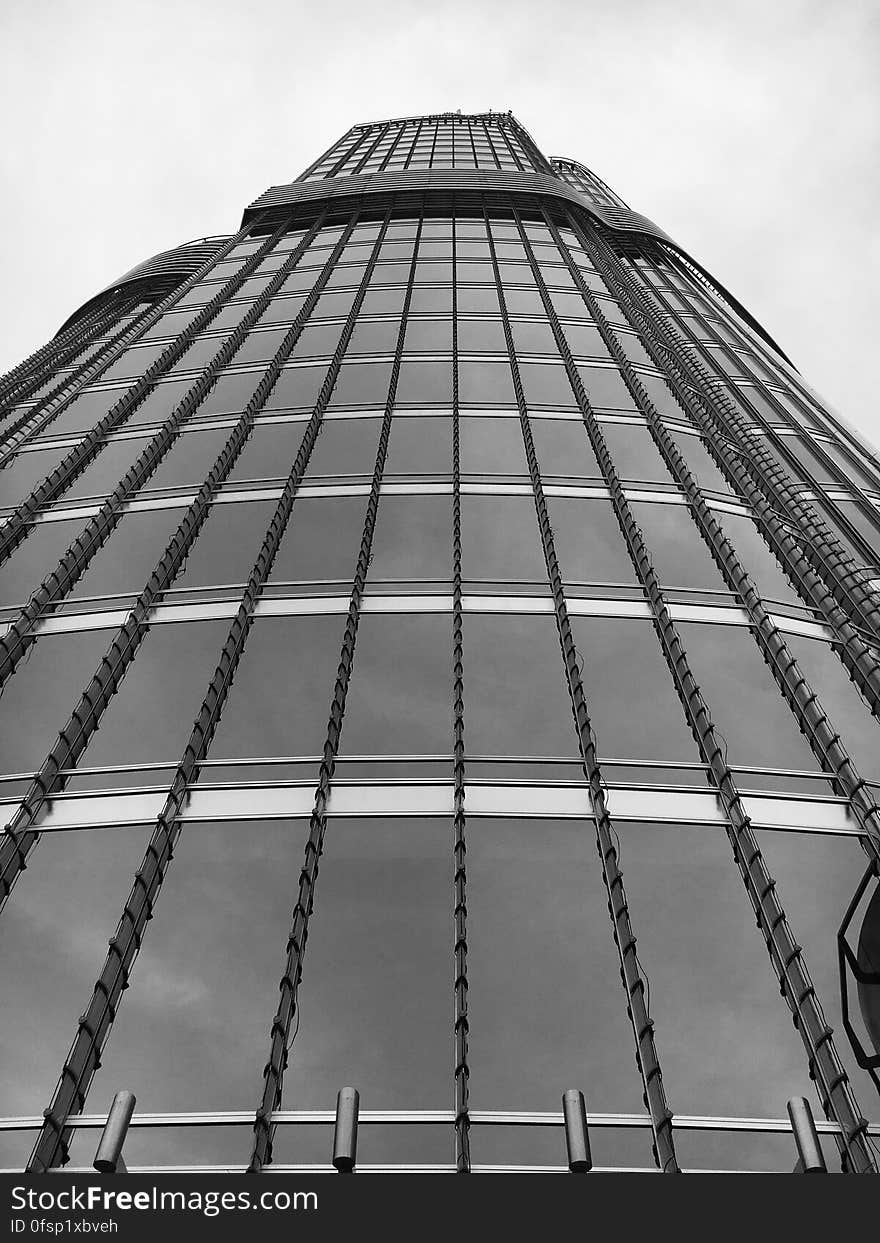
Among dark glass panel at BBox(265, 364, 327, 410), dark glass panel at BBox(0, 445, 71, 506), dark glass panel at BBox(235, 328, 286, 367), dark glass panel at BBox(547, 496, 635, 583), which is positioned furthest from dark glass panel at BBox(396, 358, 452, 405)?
dark glass panel at BBox(0, 445, 71, 506)

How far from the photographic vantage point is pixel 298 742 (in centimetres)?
1598

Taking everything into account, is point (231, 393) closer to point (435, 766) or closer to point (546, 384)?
point (546, 384)

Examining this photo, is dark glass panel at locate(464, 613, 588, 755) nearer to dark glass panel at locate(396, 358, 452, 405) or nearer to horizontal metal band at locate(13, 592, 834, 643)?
horizontal metal band at locate(13, 592, 834, 643)

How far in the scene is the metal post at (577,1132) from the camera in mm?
9938

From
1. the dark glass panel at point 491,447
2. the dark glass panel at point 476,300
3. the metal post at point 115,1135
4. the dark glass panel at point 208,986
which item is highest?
the dark glass panel at point 476,300

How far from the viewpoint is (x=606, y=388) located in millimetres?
29531

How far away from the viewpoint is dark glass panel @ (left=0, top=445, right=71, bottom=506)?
1010 inches

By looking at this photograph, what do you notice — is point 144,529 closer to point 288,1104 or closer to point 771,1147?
point 288,1104

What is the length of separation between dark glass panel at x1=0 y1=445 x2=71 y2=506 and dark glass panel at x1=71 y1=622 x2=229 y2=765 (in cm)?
900

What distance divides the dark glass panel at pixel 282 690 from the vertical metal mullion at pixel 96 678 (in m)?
2.21

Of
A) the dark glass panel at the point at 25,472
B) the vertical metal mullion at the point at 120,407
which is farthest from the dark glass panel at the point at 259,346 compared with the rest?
the dark glass panel at the point at 25,472

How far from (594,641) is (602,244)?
3409 centimetres

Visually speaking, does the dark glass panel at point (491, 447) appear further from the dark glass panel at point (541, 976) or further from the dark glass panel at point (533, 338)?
the dark glass panel at point (541, 976)

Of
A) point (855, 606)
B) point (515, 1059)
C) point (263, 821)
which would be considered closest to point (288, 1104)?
point (515, 1059)
